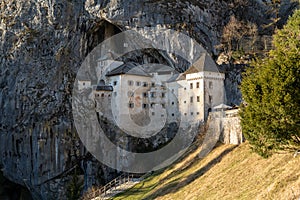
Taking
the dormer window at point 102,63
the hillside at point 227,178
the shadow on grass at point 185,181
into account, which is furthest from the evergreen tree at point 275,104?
the dormer window at point 102,63

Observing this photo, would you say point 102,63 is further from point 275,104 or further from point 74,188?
point 275,104

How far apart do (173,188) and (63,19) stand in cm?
3632

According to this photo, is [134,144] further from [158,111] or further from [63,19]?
[63,19]

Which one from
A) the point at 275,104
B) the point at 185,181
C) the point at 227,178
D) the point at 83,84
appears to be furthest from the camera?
the point at 83,84

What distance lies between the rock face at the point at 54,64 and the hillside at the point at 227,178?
18.0 meters

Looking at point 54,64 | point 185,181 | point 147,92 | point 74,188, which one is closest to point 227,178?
point 185,181

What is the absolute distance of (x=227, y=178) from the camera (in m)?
28.2

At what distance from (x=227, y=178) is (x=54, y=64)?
1460 inches

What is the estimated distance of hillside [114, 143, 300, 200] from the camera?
69.7 ft

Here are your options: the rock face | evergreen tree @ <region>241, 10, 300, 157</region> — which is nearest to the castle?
the rock face

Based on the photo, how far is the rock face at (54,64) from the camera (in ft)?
178

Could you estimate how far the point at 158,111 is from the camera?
52812mm

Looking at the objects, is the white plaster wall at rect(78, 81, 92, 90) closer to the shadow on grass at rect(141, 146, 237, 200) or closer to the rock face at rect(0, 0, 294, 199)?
the rock face at rect(0, 0, 294, 199)

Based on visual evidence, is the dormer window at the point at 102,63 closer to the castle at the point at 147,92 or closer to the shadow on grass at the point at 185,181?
the castle at the point at 147,92
